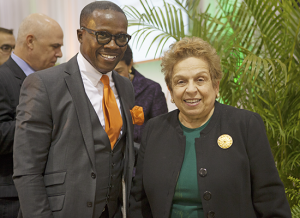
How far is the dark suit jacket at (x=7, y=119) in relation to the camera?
5.98 feet

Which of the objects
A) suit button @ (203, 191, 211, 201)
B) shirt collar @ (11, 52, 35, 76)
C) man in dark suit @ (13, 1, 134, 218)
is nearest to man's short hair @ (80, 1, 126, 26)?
man in dark suit @ (13, 1, 134, 218)

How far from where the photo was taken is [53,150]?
59.0 inches

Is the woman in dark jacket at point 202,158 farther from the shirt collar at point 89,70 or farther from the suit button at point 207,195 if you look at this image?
the shirt collar at point 89,70

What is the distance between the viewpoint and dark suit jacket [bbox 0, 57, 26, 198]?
5.98ft

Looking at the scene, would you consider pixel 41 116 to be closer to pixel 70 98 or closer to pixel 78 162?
pixel 70 98

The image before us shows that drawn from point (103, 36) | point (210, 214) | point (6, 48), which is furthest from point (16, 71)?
point (210, 214)

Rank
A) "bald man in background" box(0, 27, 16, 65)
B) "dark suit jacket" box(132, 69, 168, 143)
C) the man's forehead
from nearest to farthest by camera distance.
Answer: the man's forehead < "dark suit jacket" box(132, 69, 168, 143) < "bald man in background" box(0, 27, 16, 65)

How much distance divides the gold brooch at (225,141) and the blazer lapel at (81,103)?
24.9 inches

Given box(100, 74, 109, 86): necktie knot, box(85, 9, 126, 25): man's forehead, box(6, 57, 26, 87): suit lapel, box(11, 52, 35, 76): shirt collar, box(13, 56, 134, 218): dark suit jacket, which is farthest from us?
box(11, 52, 35, 76): shirt collar

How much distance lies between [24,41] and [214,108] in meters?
1.54

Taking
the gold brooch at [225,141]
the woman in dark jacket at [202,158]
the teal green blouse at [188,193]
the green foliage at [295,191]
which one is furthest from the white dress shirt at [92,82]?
the green foliage at [295,191]

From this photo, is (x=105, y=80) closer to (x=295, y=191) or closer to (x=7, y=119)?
(x=7, y=119)

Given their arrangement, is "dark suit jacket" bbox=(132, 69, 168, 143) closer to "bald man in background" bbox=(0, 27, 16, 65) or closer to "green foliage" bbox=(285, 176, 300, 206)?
"green foliage" bbox=(285, 176, 300, 206)

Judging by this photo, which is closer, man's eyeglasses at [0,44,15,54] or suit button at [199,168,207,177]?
suit button at [199,168,207,177]
